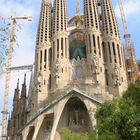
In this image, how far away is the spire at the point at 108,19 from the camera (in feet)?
140

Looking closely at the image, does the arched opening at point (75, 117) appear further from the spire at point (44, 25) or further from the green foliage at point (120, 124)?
the green foliage at point (120, 124)

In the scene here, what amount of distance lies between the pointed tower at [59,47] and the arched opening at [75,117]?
10.3 ft

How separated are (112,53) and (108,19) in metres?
5.58

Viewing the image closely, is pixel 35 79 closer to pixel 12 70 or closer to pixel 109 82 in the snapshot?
pixel 109 82

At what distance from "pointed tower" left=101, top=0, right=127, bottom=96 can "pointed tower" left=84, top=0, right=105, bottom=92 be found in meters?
0.94

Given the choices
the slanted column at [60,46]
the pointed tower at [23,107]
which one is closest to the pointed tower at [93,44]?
the slanted column at [60,46]

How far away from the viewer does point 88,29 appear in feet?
139

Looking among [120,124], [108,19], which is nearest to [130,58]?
[108,19]

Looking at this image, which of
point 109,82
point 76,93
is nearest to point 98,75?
point 109,82

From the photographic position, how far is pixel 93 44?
4103 centimetres

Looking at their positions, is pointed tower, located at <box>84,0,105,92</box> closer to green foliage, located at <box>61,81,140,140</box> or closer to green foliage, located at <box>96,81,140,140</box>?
green foliage, located at <box>61,81,140,140</box>

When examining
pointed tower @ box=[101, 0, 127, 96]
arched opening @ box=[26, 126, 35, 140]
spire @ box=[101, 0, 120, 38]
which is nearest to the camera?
arched opening @ box=[26, 126, 35, 140]

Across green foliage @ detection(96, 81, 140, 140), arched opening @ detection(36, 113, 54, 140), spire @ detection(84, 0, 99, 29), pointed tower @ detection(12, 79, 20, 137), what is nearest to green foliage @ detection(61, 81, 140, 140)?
green foliage @ detection(96, 81, 140, 140)

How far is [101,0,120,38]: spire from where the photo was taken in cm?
4266
